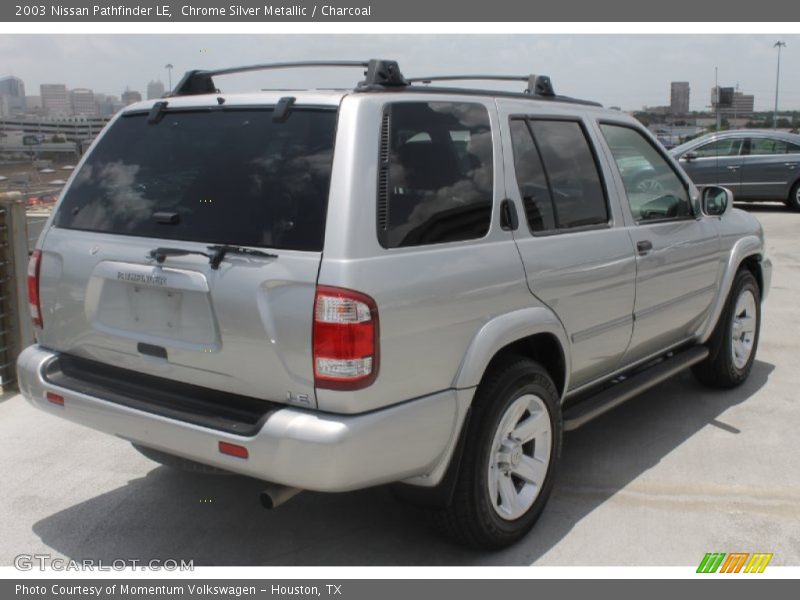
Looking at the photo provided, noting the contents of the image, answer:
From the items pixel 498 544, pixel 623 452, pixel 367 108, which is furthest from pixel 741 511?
pixel 367 108

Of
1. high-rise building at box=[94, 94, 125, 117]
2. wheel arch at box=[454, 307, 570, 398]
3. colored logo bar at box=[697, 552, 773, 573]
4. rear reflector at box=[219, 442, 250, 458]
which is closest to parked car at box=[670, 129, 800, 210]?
high-rise building at box=[94, 94, 125, 117]

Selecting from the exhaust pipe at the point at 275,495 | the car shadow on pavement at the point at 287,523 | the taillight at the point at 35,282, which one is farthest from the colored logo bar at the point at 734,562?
the taillight at the point at 35,282

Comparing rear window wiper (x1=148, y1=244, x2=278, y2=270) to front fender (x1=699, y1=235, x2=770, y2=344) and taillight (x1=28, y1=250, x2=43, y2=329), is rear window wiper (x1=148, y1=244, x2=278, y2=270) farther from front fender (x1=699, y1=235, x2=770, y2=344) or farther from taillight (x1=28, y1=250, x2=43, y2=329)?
front fender (x1=699, y1=235, x2=770, y2=344)

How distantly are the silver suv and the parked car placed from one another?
1378 cm

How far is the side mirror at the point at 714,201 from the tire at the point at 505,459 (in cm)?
213

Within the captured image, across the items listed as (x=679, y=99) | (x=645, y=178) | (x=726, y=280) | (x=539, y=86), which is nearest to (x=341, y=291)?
(x=539, y=86)

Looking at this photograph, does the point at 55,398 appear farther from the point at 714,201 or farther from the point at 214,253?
the point at 714,201

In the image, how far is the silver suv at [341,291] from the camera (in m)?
2.92

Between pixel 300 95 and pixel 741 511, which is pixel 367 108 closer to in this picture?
pixel 300 95

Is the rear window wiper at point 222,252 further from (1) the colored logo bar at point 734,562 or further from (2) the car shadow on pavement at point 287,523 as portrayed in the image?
(1) the colored logo bar at point 734,562

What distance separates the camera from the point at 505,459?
3.56 metres

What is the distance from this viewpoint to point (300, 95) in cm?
325

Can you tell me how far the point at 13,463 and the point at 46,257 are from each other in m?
1.53
